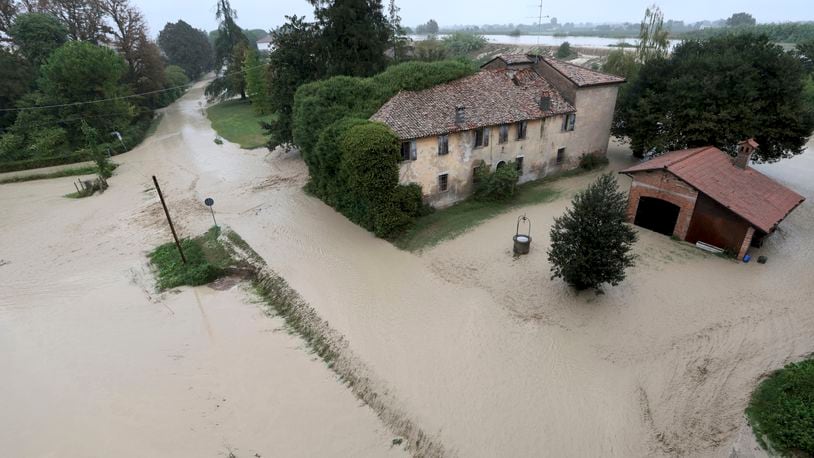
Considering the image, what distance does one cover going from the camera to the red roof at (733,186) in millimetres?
18766

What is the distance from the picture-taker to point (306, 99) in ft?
87.0

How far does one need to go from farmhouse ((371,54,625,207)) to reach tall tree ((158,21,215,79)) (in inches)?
3405

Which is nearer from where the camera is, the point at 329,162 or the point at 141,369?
the point at 141,369

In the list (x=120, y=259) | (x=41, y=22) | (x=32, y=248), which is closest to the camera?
(x=120, y=259)

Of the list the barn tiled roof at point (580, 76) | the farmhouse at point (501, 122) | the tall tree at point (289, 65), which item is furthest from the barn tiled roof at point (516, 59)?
the tall tree at point (289, 65)

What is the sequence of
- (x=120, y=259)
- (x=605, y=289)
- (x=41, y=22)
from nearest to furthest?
1. (x=605, y=289)
2. (x=120, y=259)
3. (x=41, y=22)

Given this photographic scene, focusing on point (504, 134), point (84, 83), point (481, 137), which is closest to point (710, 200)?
point (504, 134)

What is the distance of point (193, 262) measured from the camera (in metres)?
21.9

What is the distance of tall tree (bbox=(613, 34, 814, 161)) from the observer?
80.3ft

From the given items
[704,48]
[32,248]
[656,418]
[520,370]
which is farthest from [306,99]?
[704,48]

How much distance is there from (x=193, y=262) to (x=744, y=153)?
97.7ft

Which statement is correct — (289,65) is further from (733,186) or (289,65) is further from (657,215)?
(733,186)

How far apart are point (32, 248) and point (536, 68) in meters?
35.2

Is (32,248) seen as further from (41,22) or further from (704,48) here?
(704,48)
